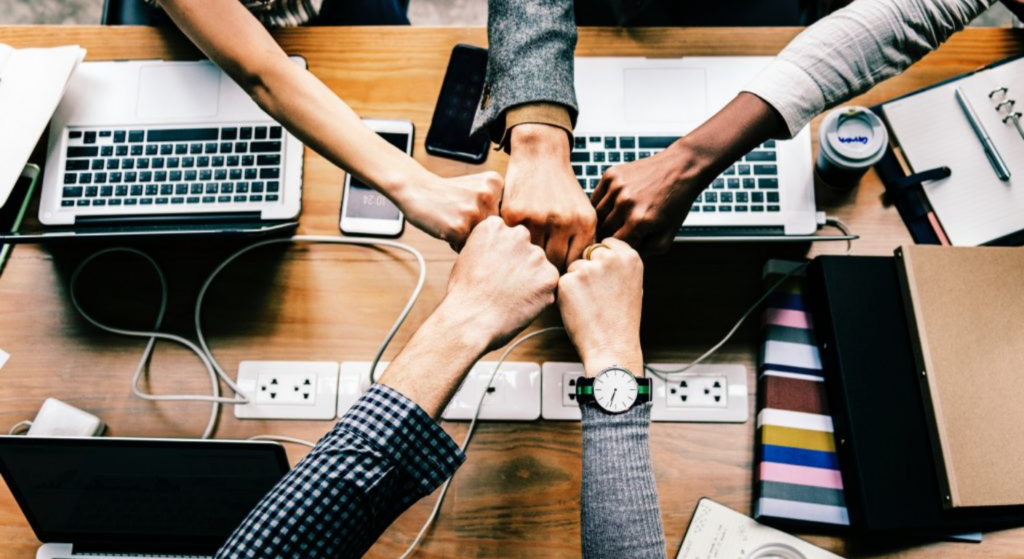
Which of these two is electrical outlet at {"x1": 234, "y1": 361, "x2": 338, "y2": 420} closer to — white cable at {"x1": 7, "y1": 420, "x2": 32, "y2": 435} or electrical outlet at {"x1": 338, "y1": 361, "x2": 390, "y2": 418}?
electrical outlet at {"x1": 338, "y1": 361, "x2": 390, "y2": 418}

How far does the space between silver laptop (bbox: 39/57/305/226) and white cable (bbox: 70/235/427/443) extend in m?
0.07

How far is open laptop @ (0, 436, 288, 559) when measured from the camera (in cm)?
83

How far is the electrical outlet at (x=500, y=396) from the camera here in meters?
0.96

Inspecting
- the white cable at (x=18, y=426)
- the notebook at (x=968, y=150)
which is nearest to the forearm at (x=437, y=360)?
the white cable at (x=18, y=426)

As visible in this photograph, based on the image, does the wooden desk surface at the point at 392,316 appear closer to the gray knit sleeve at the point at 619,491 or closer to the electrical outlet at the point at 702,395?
the electrical outlet at the point at 702,395

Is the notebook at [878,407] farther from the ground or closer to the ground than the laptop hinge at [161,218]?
closer to the ground

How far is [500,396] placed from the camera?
963mm

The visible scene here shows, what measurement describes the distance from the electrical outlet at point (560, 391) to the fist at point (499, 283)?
16 centimetres

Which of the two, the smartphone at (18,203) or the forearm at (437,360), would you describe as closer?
the forearm at (437,360)

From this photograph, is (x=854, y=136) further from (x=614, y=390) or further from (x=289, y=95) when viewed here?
(x=289, y=95)

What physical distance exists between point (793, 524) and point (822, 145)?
0.52 meters

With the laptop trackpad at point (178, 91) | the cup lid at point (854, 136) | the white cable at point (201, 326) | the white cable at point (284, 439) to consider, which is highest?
the laptop trackpad at point (178, 91)

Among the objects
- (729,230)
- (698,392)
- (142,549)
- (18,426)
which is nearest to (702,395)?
(698,392)

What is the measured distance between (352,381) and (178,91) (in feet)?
1.64
